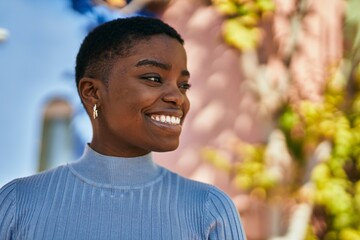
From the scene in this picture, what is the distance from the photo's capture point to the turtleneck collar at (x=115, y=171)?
4.70 ft

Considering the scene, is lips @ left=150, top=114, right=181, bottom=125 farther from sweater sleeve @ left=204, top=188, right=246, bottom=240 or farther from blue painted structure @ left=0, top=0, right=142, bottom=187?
blue painted structure @ left=0, top=0, right=142, bottom=187

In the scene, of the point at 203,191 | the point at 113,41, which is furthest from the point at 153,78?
the point at 203,191

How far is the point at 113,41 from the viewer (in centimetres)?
147

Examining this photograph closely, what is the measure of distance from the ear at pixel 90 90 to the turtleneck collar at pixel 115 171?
14 centimetres

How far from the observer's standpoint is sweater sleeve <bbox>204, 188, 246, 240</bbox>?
133cm

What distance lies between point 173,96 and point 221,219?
32cm

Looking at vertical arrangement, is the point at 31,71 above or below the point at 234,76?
below

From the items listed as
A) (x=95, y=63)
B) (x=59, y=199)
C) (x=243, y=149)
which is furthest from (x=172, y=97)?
(x=243, y=149)

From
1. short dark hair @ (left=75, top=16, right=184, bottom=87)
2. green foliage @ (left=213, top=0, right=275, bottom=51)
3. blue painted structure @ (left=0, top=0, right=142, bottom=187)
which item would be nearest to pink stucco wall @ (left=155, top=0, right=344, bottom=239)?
green foliage @ (left=213, top=0, right=275, bottom=51)

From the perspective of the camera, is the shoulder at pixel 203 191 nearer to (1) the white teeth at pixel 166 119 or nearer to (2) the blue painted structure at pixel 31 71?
(1) the white teeth at pixel 166 119

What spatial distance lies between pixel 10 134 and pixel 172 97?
1369 mm

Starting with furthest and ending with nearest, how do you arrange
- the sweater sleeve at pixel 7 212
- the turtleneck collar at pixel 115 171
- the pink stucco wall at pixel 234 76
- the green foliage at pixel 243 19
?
1. the green foliage at pixel 243 19
2. the pink stucco wall at pixel 234 76
3. the turtleneck collar at pixel 115 171
4. the sweater sleeve at pixel 7 212

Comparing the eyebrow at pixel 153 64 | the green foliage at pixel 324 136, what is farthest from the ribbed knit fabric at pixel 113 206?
the green foliage at pixel 324 136

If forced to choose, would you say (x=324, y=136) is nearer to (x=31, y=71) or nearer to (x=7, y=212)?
(x=31, y=71)
